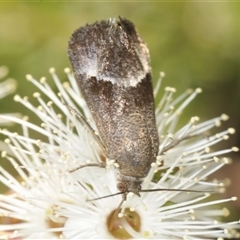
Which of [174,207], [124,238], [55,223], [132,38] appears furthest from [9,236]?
[132,38]

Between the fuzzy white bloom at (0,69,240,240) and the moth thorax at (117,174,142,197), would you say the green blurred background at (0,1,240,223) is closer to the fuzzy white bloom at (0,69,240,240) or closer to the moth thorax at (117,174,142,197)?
the fuzzy white bloom at (0,69,240,240)

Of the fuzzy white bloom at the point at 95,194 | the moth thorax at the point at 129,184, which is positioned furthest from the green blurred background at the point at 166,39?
the moth thorax at the point at 129,184

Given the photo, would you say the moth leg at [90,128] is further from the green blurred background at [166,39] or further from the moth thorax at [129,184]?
the green blurred background at [166,39]

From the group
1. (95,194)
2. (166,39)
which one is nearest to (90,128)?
(95,194)

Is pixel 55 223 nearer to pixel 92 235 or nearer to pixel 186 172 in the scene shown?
pixel 92 235

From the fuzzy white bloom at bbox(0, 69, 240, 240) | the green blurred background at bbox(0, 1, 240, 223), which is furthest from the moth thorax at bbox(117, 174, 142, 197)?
the green blurred background at bbox(0, 1, 240, 223)
